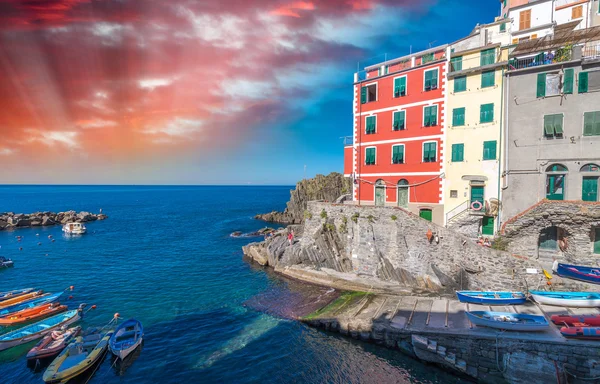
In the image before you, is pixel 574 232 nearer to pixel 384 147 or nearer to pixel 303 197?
pixel 384 147

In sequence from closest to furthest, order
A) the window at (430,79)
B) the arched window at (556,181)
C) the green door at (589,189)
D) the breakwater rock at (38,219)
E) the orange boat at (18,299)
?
the green door at (589,189)
the arched window at (556,181)
the orange boat at (18,299)
the window at (430,79)
the breakwater rock at (38,219)

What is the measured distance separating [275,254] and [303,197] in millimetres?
49444

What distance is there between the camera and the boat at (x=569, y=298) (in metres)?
19.0

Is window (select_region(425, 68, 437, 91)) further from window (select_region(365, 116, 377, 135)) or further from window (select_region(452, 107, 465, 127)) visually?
window (select_region(365, 116, 377, 135))

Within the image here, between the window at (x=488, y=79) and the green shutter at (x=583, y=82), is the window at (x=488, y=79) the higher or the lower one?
the higher one

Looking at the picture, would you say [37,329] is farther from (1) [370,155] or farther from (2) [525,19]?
(2) [525,19]

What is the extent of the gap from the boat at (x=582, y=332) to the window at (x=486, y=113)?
1759 centimetres

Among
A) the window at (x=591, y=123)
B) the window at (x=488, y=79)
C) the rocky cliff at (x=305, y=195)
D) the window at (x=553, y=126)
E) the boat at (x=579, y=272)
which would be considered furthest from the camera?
the rocky cliff at (x=305, y=195)

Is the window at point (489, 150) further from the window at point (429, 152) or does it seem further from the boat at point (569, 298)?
the boat at point (569, 298)

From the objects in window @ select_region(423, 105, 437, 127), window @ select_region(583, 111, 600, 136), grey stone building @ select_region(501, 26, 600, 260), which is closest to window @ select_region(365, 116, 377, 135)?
window @ select_region(423, 105, 437, 127)

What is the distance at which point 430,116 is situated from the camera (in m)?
28.4

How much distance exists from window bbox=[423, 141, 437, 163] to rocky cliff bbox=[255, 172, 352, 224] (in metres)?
54.5

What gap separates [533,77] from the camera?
2409cm

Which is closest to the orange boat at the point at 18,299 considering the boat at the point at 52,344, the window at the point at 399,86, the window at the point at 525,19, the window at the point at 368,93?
the boat at the point at 52,344
